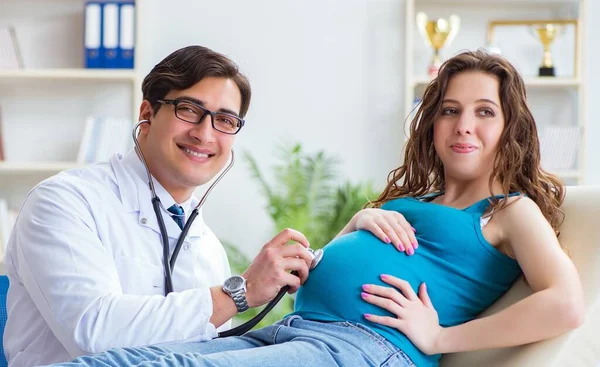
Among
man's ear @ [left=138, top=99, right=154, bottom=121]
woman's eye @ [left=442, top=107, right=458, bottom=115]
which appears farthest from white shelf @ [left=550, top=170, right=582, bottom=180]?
man's ear @ [left=138, top=99, right=154, bottom=121]

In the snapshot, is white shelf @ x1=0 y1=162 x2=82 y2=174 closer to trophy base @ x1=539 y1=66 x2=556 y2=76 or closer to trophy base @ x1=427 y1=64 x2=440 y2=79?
trophy base @ x1=427 y1=64 x2=440 y2=79

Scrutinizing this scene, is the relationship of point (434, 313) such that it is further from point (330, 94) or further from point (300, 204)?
point (330, 94)

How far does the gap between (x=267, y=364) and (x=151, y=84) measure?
83 centimetres

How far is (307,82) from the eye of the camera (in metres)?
4.43

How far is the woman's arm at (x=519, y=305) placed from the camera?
58.1 inches

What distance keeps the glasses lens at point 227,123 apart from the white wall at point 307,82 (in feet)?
8.07

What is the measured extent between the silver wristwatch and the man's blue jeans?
0.06 m

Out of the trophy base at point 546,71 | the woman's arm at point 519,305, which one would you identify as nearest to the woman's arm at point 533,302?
the woman's arm at point 519,305

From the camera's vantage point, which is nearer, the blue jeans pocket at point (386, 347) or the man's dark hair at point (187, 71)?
the blue jeans pocket at point (386, 347)

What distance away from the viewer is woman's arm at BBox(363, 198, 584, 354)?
148 centimetres

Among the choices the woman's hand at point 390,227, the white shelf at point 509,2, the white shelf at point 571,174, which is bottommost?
the white shelf at point 571,174

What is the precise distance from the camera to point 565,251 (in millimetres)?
1659

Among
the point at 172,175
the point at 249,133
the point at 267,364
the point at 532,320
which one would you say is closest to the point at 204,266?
the point at 172,175

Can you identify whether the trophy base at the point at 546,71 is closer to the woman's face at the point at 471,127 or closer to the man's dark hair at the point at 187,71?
the woman's face at the point at 471,127
